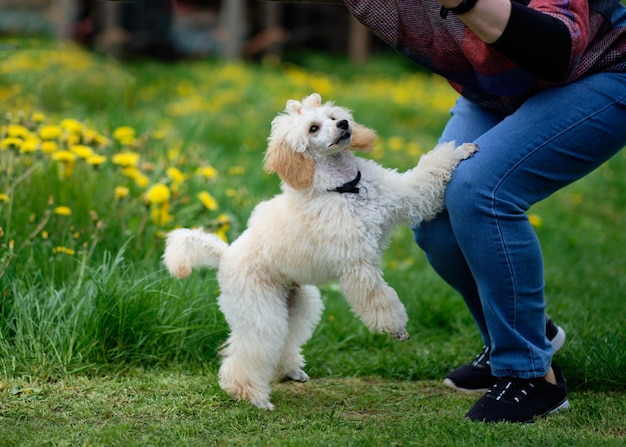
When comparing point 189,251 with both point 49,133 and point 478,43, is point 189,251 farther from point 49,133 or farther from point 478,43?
point 49,133

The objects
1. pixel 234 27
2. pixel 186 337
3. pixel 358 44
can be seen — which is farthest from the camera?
pixel 358 44

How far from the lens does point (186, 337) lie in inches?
131

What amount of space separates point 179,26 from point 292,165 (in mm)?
11578

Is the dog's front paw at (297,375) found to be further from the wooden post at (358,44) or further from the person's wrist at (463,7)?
the wooden post at (358,44)

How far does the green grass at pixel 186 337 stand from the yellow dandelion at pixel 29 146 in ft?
0.27

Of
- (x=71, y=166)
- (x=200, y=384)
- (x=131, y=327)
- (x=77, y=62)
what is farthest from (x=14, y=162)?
(x=77, y=62)

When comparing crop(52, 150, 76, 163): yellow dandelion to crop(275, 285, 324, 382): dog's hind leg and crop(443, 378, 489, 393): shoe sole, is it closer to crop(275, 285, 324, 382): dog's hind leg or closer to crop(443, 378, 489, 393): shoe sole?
crop(275, 285, 324, 382): dog's hind leg

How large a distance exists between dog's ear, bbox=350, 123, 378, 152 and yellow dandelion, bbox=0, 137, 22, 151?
1627mm

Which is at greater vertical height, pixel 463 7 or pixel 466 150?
pixel 463 7

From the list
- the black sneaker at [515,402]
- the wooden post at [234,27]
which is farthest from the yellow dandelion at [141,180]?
the wooden post at [234,27]

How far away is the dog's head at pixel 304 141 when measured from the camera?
8.59 feet

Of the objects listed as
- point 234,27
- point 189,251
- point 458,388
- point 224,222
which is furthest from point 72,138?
point 234,27

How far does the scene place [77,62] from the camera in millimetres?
8641

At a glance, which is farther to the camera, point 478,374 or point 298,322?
point 478,374
